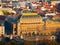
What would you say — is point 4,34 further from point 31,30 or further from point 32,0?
point 32,0

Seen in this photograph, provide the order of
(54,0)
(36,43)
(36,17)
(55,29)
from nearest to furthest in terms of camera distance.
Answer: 1. (36,43)
2. (55,29)
3. (36,17)
4. (54,0)

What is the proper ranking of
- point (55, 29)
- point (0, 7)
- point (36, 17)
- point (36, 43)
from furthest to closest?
point (0, 7) < point (36, 17) < point (55, 29) < point (36, 43)

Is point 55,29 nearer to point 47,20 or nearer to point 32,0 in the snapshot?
point 47,20

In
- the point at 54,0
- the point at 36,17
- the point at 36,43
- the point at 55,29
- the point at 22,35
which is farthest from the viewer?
the point at 54,0

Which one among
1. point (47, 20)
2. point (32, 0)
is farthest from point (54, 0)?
point (47, 20)

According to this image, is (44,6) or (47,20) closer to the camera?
(47,20)

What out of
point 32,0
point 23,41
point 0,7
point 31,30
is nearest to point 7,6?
point 0,7

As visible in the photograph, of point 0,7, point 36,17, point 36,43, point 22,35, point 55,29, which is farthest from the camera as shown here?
point 0,7

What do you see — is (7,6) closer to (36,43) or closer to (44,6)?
(44,6)

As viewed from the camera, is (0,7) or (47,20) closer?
(47,20)
